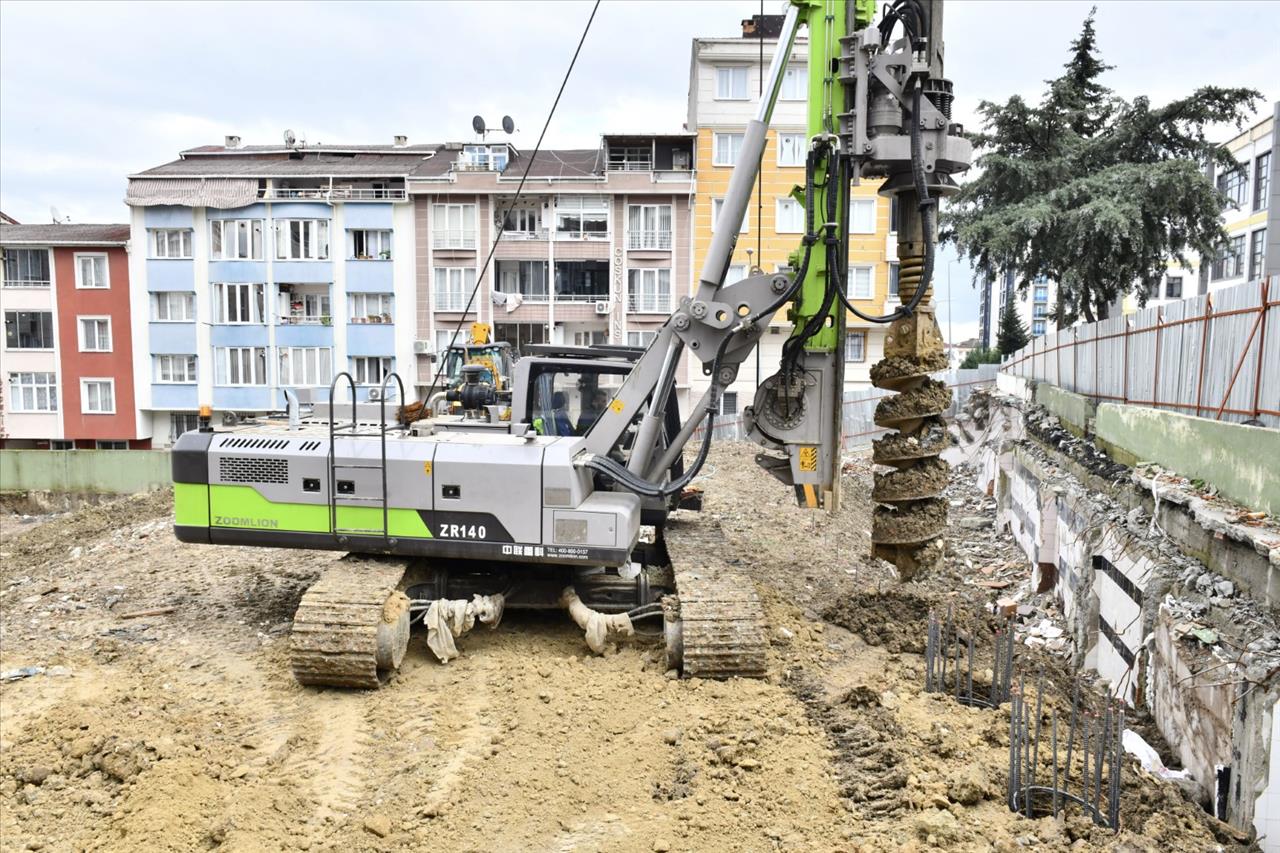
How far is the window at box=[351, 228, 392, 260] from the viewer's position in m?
31.3

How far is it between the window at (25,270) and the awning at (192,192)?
4.51 meters

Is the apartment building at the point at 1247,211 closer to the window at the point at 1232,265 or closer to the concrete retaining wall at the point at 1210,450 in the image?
the window at the point at 1232,265

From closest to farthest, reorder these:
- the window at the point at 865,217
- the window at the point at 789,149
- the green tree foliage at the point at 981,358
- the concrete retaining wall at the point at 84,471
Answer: the concrete retaining wall at the point at 84,471 → the window at the point at 789,149 → the window at the point at 865,217 → the green tree foliage at the point at 981,358

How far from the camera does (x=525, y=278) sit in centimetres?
3175

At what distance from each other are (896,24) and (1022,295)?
2195 cm

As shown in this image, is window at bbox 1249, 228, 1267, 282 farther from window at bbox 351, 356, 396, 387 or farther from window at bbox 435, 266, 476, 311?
window at bbox 351, 356, 396, 387

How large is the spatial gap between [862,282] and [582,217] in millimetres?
9666

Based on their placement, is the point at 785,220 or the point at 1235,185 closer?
the point at 785,220

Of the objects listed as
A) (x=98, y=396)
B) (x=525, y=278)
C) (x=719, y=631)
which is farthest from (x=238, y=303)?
(x=719, y=631)

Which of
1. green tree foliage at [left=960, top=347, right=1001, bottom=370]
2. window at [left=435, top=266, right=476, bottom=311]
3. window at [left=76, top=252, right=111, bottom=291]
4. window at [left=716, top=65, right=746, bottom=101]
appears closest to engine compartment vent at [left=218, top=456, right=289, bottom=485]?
window at [left=435, top=266, right=476, bottom=311]

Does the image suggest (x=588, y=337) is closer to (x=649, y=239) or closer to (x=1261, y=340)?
(x=649, y=239)

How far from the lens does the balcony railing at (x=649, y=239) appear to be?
31188 mm

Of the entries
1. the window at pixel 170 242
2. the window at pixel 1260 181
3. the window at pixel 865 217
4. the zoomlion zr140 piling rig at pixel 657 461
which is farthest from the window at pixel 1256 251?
the window at pixel 170 242

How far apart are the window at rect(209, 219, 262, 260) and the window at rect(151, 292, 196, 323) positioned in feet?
6.02
